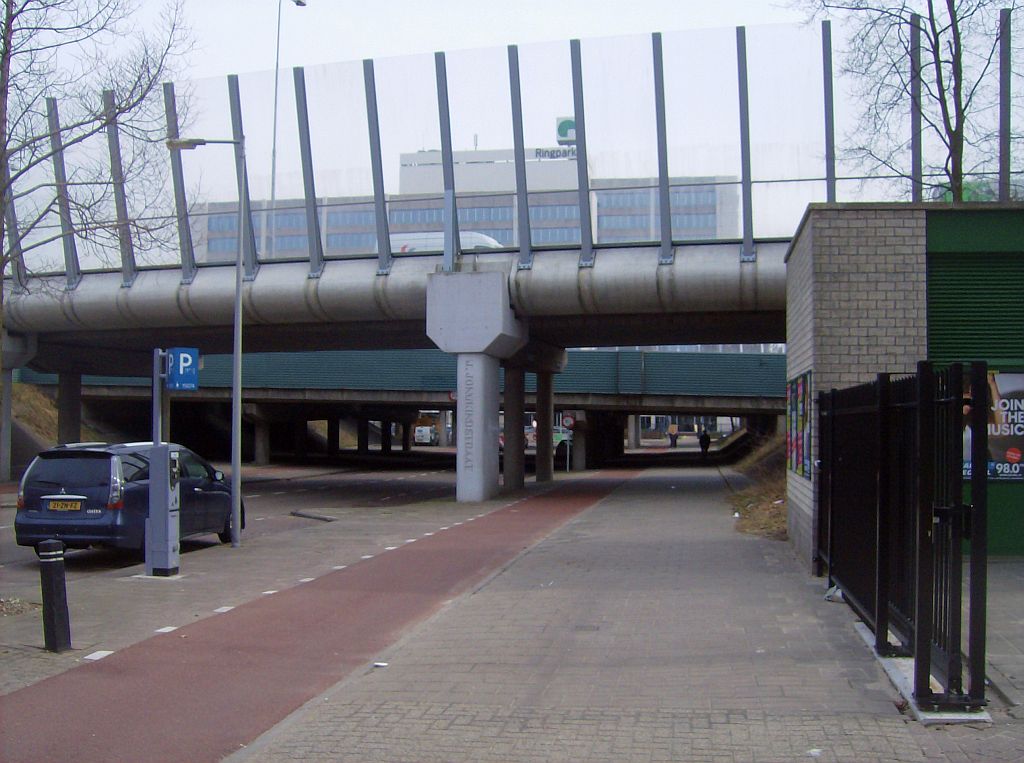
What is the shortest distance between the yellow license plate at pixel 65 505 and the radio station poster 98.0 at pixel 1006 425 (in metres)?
10.7

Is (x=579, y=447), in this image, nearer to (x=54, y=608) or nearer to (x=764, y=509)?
(x=764, y=509)

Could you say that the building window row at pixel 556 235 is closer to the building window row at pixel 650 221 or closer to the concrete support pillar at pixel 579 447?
the building window row at pixel 650 221

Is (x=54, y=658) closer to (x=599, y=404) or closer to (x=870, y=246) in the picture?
(x=870, y=246)

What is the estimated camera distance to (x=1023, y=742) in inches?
204

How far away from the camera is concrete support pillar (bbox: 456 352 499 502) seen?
80.4ft

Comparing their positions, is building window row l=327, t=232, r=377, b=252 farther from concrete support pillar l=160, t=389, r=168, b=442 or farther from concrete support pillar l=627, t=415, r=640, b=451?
concrete support pillar l=627, t=415, r=640, b=451

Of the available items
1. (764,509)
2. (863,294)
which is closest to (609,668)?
(863,294)

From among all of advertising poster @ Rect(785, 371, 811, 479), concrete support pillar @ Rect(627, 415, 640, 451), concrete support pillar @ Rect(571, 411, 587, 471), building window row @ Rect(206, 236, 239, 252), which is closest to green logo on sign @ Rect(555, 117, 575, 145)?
building window row @ Rect(206, 236, 239, 252)

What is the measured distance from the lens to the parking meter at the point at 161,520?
38.4 feet

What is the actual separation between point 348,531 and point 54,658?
1010 cm

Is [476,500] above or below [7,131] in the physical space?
below

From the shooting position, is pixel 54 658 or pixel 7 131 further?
pixel 7 131

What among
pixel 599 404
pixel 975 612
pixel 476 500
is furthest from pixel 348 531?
pixel 599 404

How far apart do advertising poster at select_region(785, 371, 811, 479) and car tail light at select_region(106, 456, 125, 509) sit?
8472 mm
